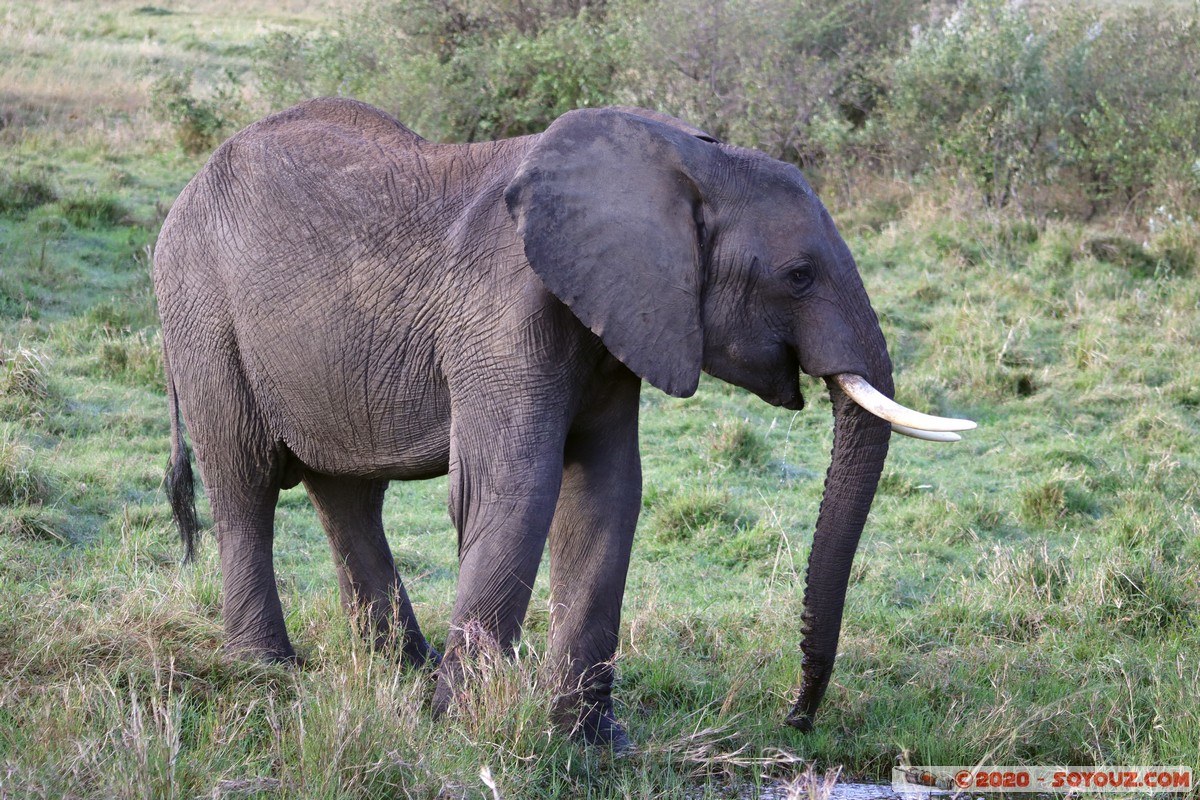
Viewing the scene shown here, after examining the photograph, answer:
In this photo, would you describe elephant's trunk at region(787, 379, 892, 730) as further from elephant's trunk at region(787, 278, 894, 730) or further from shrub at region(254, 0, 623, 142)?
shrub at region(254, 0, 623, 142)

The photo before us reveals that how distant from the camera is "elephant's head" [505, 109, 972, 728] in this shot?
3990 millimetres

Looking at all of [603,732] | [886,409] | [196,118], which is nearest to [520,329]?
[886,409]

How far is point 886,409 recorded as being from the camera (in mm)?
3994

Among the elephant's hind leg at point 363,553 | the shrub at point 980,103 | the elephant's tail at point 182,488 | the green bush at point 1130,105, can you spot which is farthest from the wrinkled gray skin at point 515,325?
the green bush at point 1130,105

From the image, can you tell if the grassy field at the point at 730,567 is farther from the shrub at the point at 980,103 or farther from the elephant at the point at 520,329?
the shrub at the point at 980,103

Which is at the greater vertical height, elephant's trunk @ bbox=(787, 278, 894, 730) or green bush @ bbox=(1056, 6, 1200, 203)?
green bush @ bbox=(1056, 6, 1200, 203)

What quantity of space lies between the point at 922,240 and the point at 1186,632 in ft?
19.9

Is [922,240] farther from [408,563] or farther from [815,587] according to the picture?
[815,587]

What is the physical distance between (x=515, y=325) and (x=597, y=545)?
2.73 feet

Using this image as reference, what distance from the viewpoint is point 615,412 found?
14.6 ft

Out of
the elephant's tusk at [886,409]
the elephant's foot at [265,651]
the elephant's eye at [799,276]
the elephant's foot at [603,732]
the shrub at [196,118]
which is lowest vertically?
the elephant's foot at [603,732]

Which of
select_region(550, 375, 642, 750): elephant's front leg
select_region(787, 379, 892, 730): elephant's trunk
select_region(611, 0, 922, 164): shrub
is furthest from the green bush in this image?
select_region(550, 375, 642, 750): elephant's front leg

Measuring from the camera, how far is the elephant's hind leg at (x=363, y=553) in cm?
517

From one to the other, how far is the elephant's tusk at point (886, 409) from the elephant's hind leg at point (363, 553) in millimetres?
1973
